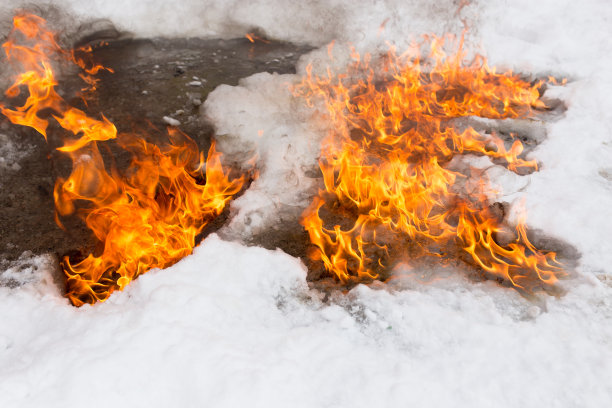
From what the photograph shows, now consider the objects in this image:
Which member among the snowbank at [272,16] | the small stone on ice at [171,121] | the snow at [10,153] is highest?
the snowbank at [272,16]

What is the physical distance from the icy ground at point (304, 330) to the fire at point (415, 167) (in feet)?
0.74

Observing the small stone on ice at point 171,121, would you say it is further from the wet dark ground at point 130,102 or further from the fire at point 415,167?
the fire at point 415,167

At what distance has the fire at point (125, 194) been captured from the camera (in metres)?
3.15

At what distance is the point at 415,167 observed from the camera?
13.2 feet

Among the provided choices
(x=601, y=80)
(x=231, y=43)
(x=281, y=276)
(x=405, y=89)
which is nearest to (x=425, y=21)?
(x=405, y=89)

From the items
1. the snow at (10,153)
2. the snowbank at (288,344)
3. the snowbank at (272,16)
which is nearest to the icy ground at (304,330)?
the snowbank at (288,344)

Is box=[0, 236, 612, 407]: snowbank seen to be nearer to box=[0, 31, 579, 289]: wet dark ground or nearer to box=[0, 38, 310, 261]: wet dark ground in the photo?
box=[0, 31, 579, 289]: wet dark ground

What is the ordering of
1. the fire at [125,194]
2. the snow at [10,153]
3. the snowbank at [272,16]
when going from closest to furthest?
the fire at [125,194]
the snow at [10,153]
the snowbank at [272,16]

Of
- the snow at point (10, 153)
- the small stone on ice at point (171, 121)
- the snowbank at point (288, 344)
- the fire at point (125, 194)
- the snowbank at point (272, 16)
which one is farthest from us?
the snowbank at point (272, 16)

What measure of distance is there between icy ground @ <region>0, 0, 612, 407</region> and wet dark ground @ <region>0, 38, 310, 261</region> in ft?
1.28

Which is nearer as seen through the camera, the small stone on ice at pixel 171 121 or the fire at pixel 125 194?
the fire at pixel 125 194

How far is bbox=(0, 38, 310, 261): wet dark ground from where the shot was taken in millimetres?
3408

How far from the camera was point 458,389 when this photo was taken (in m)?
2.27

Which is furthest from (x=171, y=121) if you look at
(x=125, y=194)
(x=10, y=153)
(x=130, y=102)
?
(x=10, y=153)
